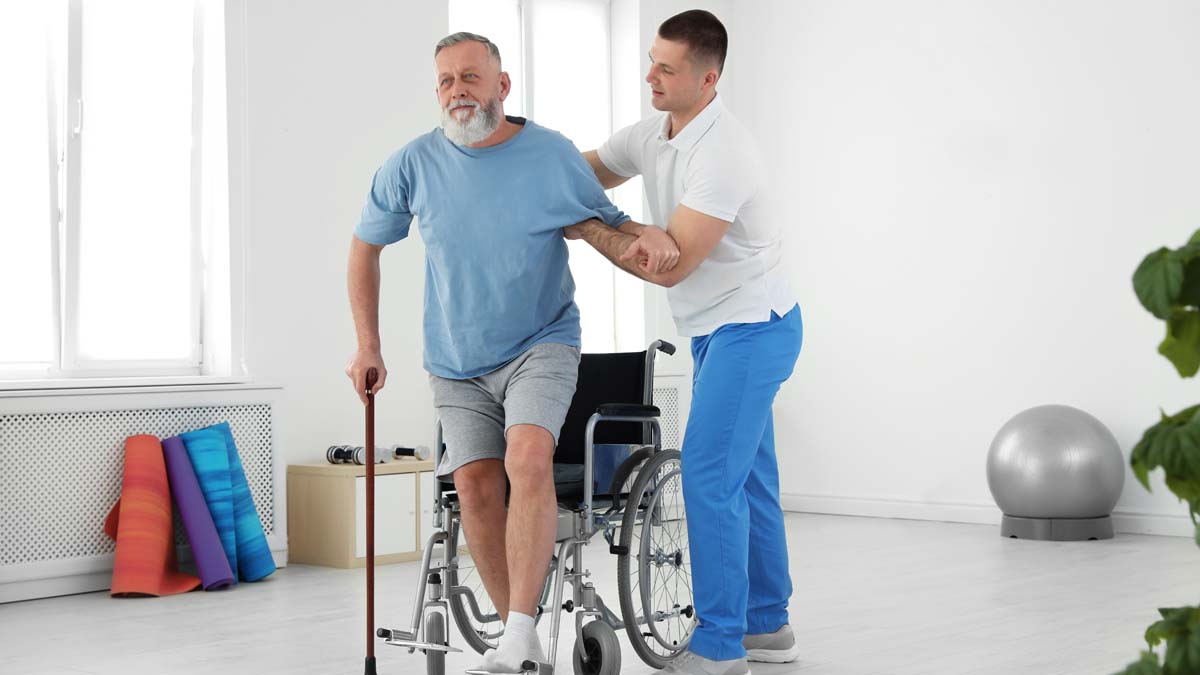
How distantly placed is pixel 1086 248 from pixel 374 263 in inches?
153

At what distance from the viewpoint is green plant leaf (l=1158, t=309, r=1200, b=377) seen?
2.84 ft

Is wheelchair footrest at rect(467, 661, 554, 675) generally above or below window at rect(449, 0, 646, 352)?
below

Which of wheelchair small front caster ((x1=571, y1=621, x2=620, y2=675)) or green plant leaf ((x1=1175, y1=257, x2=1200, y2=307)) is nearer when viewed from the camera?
green plant leaf ((x1=1175, y1=257, x2=1200, y2=307))

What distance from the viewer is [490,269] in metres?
2.77

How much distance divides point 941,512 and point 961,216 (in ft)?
4.65

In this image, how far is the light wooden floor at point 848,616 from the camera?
10.7ft

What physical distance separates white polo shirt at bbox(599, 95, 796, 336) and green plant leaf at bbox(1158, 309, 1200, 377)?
6.55 feet

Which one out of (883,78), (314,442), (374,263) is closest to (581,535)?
(374,263)

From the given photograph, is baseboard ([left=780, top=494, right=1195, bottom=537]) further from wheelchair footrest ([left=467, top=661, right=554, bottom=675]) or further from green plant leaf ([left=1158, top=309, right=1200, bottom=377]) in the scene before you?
green plant leaf ([left=1158, top=309, right=1200, bottom=377])

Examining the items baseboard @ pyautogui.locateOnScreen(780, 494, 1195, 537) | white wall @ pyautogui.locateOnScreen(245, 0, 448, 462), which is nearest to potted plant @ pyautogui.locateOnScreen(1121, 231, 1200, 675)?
white wall @ pyautogui.locateOnScreen(245, 0, 448, 462)

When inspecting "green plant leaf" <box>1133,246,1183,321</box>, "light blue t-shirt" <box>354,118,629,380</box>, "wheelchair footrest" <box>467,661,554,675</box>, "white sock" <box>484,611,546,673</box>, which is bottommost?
"wheelchair footrest" <box>467,661,554,675</box>

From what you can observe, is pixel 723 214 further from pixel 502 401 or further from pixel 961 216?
pixel 961 216

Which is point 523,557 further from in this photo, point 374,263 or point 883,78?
point 883,78

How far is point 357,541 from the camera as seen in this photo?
4.94m
